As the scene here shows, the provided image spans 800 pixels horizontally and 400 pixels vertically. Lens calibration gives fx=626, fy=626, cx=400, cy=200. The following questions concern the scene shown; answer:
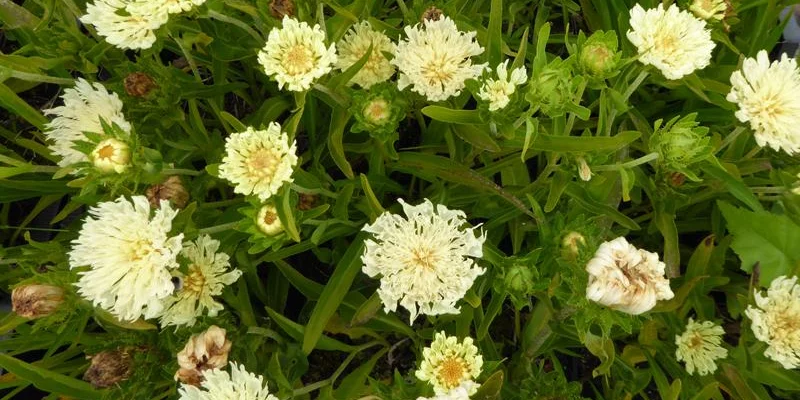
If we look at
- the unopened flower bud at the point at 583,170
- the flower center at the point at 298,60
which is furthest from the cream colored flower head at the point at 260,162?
the unopened flower bud at the point at 583,170

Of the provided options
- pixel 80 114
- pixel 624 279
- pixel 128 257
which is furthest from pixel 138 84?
pixel 624 279

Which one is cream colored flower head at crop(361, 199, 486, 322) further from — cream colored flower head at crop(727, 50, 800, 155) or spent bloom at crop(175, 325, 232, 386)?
cream colored flower head at crop(727, 50, 800, 155)

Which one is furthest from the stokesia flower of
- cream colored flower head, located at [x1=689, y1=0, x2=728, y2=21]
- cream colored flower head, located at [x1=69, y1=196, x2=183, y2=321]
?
cream colored flower head, located at [x1=689, y1=0, x2=728, y2=21]

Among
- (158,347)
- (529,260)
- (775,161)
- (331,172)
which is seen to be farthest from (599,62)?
(158,347)

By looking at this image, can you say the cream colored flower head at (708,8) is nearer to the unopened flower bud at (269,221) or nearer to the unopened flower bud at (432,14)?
the unopened flower bud at (432,14)

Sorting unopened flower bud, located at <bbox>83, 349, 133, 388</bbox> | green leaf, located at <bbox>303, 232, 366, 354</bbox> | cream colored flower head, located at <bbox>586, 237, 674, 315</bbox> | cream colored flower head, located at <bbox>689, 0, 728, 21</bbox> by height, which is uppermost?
cream colored flower head, located at <bbox>689, 0, 728, 21</bbox>

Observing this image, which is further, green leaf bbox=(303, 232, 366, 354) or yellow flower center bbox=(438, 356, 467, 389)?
green leaf bbox=(303, 232, 366, 354)

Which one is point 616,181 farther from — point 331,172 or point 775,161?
point 331,172

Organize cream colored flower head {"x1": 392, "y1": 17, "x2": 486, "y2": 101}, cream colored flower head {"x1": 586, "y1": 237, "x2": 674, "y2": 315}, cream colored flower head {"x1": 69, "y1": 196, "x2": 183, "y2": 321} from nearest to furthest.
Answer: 1. cream colored flower head {"x1": 586, "y1": 237, "x2": 674, "y2": 315}
2. cream colored flower head {"x1": 69, "y1": 196, "x2": 183, "y2": 321}
3. cream colored flower head {"x1": 392, "y1": 17, "x2": 486, "y2": 101}
